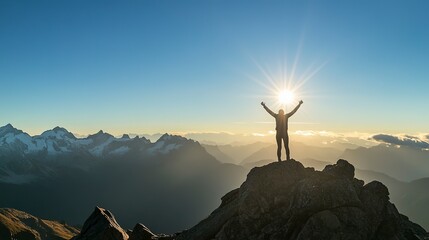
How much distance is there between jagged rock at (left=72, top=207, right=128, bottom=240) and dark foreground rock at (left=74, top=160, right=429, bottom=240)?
43.1 feet

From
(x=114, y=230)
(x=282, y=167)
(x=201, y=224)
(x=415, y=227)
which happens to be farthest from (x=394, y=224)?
(x=114, y=230)

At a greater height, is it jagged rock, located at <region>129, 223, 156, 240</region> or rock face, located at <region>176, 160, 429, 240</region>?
rock face, located at <region>176, 160, 429, 240</region>

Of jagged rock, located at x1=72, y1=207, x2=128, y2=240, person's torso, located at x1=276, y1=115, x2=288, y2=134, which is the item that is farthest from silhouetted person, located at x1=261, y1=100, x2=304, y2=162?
jagged rock, located at x1=72, y1=207, x2=128, y2=240

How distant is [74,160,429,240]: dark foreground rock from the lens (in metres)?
27.3

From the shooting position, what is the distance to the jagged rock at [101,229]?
4316 cm

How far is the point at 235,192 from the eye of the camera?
37.8 meters

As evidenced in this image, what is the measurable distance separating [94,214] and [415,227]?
39.4 meters

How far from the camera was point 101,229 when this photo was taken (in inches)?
1743

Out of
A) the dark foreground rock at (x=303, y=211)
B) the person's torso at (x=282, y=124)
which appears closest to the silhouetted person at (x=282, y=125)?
the person's torso at (x=282, y=124)

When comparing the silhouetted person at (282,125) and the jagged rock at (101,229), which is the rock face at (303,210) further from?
the jagged rock at (101,229)

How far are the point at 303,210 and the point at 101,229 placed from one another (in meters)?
27.1

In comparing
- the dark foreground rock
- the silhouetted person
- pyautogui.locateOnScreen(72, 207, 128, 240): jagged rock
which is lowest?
pyautogui.locateOnScreen(72, 207, 128, 240): jagged rock

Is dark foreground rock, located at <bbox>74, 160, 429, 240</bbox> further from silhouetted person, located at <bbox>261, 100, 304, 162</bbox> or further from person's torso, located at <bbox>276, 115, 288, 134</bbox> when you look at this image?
person's torso, located at <bbox>276, 115, 288, 134</bbox>

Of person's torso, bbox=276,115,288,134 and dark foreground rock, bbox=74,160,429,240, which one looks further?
person's torso, bbox=276,115,288,134
